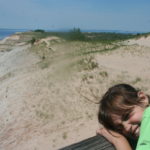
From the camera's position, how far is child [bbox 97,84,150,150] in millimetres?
1677

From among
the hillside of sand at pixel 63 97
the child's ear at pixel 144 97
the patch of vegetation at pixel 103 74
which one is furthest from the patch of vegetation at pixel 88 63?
the child's ear at pixel 144 97

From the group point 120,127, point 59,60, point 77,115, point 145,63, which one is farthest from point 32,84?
point 120,127

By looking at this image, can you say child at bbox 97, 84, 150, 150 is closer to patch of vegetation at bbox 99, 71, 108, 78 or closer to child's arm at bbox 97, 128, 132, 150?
child's arm at bbox 97, 128, 132, 150

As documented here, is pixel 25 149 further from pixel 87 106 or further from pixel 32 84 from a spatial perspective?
pixel 32 84

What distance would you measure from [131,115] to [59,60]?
32.6ft

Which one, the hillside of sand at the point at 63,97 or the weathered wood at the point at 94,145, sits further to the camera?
the hillside of sand at the point at 63,97

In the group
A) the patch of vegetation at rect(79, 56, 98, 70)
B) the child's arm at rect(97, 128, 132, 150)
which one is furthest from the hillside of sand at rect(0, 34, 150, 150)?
the child's arm at rect(97, 128, 132, 150)

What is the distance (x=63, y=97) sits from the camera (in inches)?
350

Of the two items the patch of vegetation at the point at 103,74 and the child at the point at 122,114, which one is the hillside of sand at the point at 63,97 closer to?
the patch of vegetation at the point at 103,74

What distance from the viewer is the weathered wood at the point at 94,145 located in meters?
1.66

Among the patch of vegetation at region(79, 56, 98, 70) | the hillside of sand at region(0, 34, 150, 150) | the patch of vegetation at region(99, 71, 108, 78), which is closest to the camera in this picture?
the hillside of sand at region(0, 34, 150, 150)

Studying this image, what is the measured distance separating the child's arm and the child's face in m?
0.06

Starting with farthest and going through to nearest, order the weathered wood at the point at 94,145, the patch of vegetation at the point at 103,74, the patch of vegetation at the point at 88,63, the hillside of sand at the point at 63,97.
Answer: the patch of vegetation at the point at 88,63 < the patch of vegetation at the point at 103,74 < the hillside of sand at the point at 63,97 < the weathered wood at the point at 94,145

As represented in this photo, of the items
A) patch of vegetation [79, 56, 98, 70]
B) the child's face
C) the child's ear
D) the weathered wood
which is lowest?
patch of vegetation [79, 56, 98, 70]
